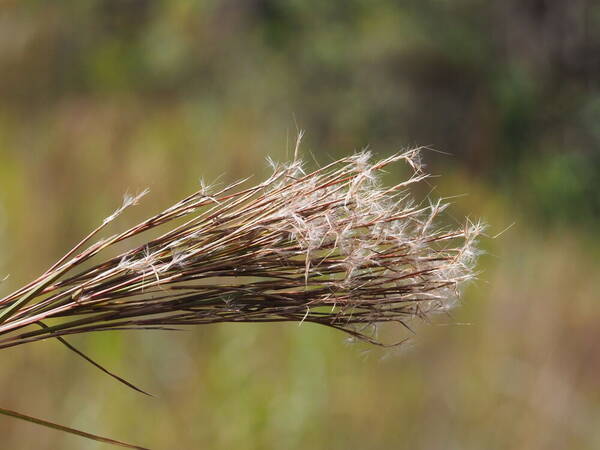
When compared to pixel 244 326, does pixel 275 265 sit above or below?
below

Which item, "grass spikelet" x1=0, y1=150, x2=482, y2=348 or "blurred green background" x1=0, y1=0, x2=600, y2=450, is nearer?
"grass spikelet" x1=0, y1=150, x2=482, y2=348

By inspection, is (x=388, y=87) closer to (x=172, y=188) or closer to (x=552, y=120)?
(x=552, y=120)

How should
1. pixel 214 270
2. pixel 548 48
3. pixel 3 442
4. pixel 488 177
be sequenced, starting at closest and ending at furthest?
1. pixel 214 270
2. pixel 3 442
3. pixel 488 177
4. pixel 548 48

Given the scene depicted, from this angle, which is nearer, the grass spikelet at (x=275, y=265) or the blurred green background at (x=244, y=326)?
the grass spikelet at (x=275, y=265)

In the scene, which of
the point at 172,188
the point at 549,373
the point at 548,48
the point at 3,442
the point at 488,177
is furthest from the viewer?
the point at 548,48

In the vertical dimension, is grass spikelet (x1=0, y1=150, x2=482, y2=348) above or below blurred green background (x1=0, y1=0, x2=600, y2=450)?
below

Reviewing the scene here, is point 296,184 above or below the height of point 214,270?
above

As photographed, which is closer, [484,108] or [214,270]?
[214,270]

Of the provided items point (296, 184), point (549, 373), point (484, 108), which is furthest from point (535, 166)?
point (296, 184)

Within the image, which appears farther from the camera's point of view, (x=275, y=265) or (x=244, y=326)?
(x=244, y=326)

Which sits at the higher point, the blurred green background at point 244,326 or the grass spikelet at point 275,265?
the blurred green background at point 244,326

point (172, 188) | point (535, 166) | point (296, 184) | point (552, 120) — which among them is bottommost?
point (296, 184)
